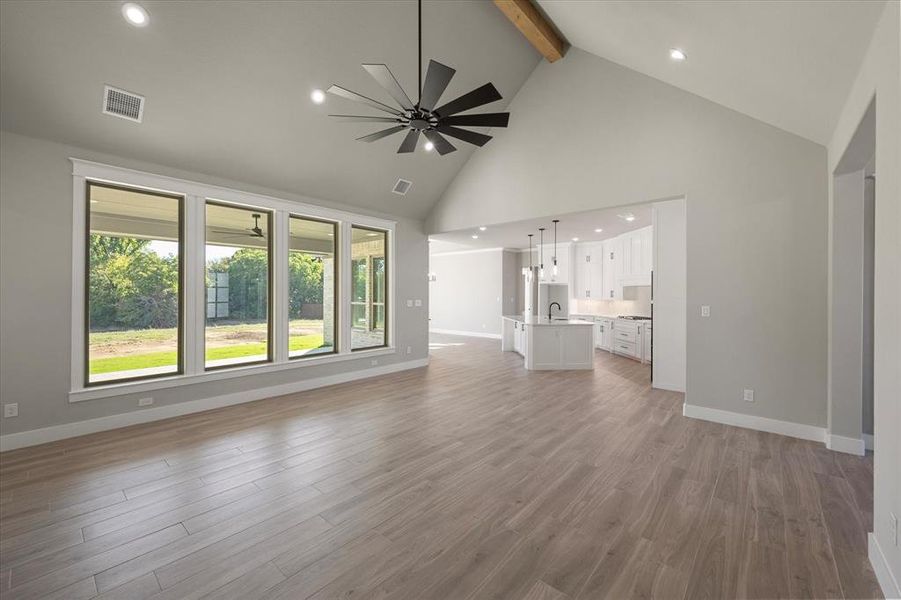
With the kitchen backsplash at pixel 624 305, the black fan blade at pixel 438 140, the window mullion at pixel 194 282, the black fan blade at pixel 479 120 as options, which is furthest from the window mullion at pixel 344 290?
the kitchen backsplash at pixel 624 305

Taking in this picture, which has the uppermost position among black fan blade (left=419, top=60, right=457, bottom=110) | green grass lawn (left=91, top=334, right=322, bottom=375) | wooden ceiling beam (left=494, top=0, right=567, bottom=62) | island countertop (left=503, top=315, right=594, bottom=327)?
wooden ceiling beam (left=494, top=0, right=567, bottom=62)

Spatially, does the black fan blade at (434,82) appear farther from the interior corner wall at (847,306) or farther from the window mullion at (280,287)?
the interior corner wall at (847,306)

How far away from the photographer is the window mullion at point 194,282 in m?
4.73

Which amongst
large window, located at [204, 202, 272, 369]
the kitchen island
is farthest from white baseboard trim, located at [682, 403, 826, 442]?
large window, located at [204, 202, 272, 369]

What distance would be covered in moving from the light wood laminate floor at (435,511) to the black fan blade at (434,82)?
115 inches

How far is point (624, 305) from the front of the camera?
9781 mm

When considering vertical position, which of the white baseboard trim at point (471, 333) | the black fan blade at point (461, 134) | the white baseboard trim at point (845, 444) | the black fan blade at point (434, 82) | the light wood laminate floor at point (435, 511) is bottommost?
the light wood laminate floor at point (435, 511)

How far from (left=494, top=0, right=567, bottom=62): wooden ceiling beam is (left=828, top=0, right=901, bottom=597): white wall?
3477 mm

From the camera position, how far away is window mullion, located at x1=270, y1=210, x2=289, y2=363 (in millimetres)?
5625

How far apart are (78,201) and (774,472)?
699 centimetres

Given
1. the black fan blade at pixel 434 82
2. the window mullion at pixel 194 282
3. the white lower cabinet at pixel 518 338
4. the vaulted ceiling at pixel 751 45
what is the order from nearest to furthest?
the vaulted ceiling at pixel 751 45, the black fan blade at pixel 434 82, the window mullion at pixel 194 282, the white lower cabinet at pixel 518 338

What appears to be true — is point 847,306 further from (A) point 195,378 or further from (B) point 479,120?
(A) point 195,378

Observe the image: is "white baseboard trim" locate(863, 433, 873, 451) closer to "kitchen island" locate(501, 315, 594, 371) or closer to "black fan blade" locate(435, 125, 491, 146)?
"kitchen island" locate(501, 315, 594, 371)

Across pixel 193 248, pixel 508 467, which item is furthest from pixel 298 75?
pixel 508 467
